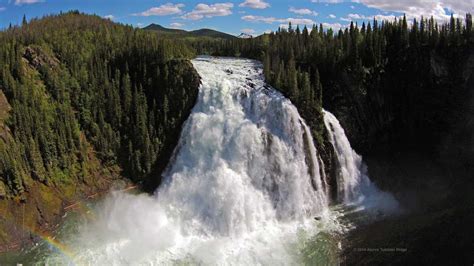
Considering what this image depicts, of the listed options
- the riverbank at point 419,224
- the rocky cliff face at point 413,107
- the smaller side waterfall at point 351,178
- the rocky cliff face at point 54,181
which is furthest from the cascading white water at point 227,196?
the rocky cliff face at point 413,107

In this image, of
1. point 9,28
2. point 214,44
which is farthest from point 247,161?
point 9,28

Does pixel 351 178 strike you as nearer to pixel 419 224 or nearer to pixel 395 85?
pixel 419 224

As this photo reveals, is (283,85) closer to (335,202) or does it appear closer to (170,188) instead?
(335,202)

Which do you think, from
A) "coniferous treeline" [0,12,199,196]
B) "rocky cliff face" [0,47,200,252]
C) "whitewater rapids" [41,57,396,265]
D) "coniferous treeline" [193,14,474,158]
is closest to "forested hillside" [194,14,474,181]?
"coniferous treeline" [193,14,474,158]

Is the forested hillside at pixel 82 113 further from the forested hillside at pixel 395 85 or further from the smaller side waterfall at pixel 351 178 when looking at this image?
the smaller side waterfall at pixel 351 178

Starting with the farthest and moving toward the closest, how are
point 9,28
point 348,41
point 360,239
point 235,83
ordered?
1. point 9,28
2. point 348,41
3. point 235,83
4. point 360,239

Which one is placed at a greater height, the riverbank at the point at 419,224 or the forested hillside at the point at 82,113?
the forested hillside at the point at 82,113

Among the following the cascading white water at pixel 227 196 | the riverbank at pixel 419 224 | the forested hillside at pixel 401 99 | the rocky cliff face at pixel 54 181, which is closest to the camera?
the riverbank at pixel 419 224

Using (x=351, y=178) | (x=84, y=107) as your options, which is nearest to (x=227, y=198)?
(x=351, y=178)
